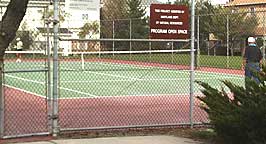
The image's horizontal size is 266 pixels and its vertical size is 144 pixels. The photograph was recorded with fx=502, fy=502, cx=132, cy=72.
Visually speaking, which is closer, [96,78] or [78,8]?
[78,8]

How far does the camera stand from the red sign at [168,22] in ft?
30.6

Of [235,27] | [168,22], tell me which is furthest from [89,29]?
[235,27]

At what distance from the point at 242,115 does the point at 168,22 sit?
2833mm

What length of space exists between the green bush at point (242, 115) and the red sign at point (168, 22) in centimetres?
209

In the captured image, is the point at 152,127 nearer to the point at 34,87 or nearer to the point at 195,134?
the point at 195,134

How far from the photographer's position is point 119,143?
7902mm

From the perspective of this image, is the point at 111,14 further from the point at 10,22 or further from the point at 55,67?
the point at 10,22

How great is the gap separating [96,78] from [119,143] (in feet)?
48.0

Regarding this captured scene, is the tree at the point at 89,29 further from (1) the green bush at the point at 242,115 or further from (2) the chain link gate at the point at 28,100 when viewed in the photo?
(1) the green bush at the point at 242,115

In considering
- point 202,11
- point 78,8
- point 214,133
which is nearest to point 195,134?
point 214,133

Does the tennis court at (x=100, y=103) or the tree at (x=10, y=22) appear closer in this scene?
the tree at (x=10, y=22)

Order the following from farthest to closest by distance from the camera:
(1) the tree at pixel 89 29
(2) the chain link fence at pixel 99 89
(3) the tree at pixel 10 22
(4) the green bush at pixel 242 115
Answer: (1) the tree at pixel 89 29, (2) the chain link fence at pixel 99 89, (3) the tree at pixel 10 22, (4) the green bush at pixel 242 115

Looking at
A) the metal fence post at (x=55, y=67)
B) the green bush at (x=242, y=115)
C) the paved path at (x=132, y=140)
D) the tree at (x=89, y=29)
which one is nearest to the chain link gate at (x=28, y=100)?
the metal fence post at (x=55, y=67)

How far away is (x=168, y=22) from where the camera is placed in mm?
9438
